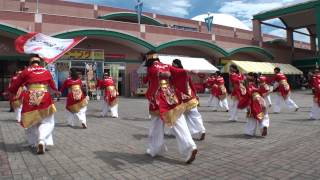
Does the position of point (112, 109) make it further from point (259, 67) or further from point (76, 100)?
point (259, 67)

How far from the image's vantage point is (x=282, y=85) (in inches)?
565

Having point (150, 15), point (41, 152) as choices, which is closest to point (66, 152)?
point (41, 152)

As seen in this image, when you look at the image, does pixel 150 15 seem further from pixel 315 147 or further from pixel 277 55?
pixel 315 147

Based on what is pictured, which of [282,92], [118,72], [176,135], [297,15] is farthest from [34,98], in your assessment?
[297,15]

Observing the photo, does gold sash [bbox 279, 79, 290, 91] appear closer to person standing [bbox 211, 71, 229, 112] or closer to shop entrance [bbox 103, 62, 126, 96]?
person standing [bbox 211, 71, 229, 112]

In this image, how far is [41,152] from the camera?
6648 millimetres

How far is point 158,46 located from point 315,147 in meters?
24.0

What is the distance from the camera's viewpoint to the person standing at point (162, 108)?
6.01 meters

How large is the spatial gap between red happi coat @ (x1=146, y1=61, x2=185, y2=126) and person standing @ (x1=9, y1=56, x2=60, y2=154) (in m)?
1.97

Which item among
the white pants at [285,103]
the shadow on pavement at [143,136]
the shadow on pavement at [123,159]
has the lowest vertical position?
the shadow on pavement at [123,159]

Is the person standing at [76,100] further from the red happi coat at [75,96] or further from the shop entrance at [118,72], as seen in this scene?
the shop entrance at [118,72]

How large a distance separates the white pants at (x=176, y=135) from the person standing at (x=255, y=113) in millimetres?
2712

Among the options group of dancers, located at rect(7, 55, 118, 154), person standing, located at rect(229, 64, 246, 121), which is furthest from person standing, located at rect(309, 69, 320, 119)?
group of dancers, located at rect(7, 55, 118, 154)

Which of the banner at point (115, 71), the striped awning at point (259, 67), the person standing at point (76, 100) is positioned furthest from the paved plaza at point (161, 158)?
the striped awning at point (259, 67)
